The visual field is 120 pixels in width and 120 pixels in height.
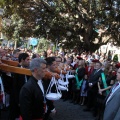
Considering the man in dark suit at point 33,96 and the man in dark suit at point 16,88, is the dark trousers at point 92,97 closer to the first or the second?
the man in dark suit at point 16,88

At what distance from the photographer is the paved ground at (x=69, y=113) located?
7.97m

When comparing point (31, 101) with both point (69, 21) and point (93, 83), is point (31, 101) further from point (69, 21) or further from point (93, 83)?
point (69, 21)

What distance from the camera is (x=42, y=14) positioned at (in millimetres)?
25125

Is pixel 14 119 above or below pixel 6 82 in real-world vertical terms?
below

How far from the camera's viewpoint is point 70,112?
8781mm

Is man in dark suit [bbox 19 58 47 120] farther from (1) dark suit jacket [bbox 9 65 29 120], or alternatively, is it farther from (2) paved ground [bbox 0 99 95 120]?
(2) paved ground [bbox 0 99 95 120]

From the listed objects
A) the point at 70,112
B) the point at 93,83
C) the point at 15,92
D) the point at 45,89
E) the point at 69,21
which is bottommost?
the point at 70,112

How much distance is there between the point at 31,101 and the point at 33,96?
8 centimetres

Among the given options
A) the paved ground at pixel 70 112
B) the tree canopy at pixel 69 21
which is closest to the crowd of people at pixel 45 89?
the paved ground at pixel 70 112

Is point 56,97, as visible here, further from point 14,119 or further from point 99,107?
point 99,107

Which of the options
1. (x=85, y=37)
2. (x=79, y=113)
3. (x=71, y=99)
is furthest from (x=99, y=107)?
(x=85, y=37)

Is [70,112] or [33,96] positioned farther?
[70,112]

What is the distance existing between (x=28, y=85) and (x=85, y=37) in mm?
21748

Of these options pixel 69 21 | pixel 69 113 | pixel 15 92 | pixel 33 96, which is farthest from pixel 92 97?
pixel 69 21
